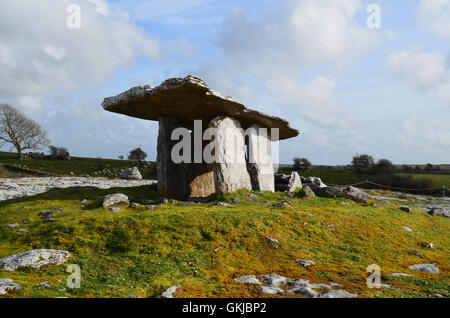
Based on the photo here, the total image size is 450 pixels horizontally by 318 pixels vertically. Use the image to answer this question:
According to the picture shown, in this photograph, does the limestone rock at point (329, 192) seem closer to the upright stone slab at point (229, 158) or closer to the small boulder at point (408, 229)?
the upright stone slab at point (229, 158)

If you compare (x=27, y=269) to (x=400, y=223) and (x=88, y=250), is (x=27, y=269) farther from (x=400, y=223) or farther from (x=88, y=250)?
(x=400, y=223)

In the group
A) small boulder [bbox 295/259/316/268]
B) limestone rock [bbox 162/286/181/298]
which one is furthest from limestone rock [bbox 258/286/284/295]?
small boulder [bbox 295/259/316/268]

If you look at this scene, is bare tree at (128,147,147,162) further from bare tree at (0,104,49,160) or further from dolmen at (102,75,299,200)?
dolmen at (102,75,299,200)

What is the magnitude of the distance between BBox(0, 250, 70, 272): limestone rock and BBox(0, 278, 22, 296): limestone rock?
912 mm

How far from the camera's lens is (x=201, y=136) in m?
16.4

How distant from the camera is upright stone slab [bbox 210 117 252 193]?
13.1m

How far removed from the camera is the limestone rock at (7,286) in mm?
4844

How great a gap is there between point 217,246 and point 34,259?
395 cm

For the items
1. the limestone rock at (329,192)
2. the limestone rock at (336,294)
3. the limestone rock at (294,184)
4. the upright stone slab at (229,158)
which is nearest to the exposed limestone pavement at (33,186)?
→ the upright stone slab at (229,158)

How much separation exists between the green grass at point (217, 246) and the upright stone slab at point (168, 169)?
3920mm
